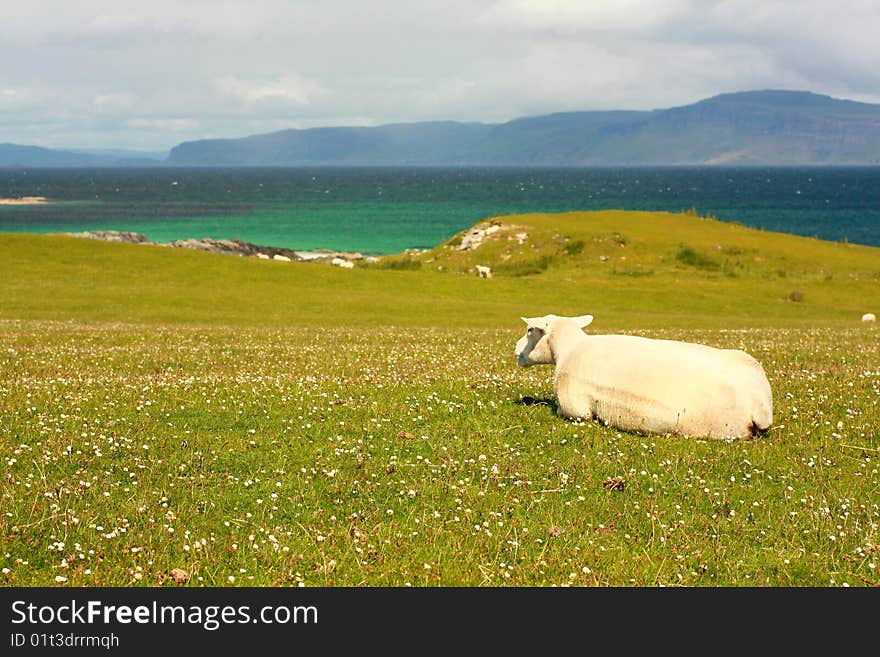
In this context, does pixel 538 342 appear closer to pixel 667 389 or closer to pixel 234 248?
pixel 667 389

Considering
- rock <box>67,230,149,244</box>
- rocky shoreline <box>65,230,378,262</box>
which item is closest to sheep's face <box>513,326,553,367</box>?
rocky shoreline <box>65,230,378,262</box>

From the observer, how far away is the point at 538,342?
668 inches

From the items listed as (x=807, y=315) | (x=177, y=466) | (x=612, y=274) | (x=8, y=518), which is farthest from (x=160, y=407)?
(x=612, y=274)

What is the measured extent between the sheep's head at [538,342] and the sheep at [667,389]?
45.9 inches

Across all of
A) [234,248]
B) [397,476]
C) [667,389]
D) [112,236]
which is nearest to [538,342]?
[667,389]

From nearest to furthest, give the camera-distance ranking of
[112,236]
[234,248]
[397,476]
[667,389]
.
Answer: [397,476] < [667,389] < [234,248] < [112,236]

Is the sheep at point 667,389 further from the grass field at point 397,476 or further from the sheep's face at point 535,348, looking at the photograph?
the sheep's face at point 535,348

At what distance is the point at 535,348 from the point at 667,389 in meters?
3.41

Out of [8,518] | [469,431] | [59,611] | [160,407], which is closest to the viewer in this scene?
[59,611]

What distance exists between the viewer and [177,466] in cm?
1223

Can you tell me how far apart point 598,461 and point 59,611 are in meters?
7.91

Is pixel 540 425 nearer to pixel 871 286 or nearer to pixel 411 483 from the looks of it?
pixel 411 483

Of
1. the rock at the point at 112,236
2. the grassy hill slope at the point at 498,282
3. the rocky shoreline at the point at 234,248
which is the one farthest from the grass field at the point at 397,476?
the rock at the point at 112,236

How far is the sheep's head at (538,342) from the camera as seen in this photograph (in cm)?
1677
